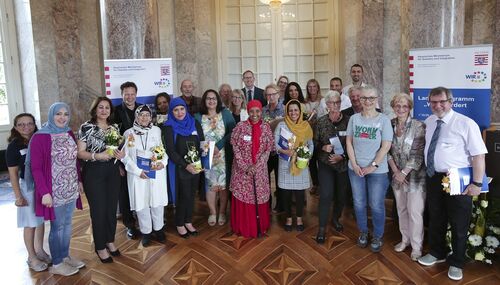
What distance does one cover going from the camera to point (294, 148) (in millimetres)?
4789

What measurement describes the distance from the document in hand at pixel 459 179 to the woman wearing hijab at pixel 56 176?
3.32 meters

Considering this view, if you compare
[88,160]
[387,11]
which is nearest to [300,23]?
[387,11]

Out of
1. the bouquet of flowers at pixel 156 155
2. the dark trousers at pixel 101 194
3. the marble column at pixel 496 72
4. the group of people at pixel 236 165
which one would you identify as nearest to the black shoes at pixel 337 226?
the group of people at pixel 236 165

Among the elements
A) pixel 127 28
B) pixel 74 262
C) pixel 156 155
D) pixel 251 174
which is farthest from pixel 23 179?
pixel 127 28

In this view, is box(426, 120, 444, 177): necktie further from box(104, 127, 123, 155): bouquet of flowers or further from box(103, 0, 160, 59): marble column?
box(103, 0, 160, 59): marble column

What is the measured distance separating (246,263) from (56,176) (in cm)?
196

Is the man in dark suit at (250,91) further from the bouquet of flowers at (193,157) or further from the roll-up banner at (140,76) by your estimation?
the bouquet of flowers at (193,157)

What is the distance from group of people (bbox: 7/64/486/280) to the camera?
3.81 metres

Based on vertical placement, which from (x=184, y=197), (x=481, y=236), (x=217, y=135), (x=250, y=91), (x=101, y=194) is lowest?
(x=481, y=236)

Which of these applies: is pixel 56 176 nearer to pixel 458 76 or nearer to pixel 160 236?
pixel 160 236

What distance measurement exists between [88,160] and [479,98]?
3.91 meters

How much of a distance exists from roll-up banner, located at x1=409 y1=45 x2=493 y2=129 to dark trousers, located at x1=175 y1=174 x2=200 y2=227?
2598 millimetres

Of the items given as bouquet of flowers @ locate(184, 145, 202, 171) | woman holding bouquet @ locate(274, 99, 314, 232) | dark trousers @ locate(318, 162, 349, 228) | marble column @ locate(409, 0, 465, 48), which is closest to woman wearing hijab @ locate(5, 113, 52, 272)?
bouquet of flowers @ locate(184, 145, 202, 171)

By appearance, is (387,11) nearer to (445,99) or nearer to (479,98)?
(479,98)
